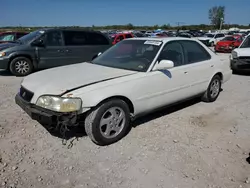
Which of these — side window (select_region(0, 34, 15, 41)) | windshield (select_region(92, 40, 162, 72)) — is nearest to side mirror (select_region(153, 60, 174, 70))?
windshield (select_region(92, 40, 162, 72))

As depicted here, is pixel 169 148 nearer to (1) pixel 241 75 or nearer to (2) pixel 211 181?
(2) pixel 211 181

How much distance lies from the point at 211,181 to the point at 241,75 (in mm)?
7387

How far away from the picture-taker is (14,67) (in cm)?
816

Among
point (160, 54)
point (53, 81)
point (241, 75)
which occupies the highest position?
point (160, 54)

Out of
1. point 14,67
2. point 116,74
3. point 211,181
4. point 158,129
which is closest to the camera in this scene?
point 211,181

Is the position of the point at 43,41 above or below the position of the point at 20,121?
above

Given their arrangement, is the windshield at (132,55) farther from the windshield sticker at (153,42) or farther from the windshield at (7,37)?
the windshield at (7,37)

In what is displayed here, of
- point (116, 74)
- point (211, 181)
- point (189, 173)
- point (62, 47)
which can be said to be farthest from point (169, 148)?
point (62, 47)

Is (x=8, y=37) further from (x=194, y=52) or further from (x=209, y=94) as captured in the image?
(x=209, y=94)

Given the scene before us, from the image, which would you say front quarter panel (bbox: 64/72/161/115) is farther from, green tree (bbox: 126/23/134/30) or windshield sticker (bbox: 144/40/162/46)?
green tree (bbox: 126/23/134/30)

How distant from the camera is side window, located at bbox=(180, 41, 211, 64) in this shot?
4.64m

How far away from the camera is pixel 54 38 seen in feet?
28.5

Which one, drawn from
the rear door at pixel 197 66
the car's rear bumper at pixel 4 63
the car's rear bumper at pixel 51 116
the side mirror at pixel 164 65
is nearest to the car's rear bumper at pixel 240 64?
the rear door at pixel 197 66

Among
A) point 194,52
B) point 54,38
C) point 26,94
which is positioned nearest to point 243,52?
point 194,52
